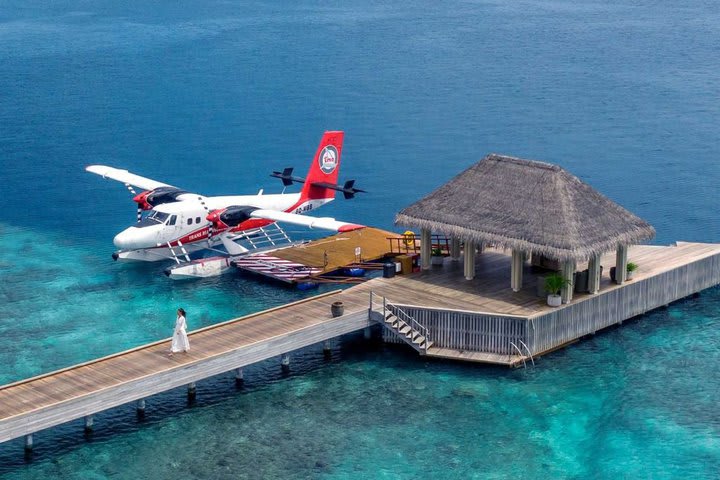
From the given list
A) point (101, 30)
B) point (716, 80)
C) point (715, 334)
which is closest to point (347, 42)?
point (101, 30)

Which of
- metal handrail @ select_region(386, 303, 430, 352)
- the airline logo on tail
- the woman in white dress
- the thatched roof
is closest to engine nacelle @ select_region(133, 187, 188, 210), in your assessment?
the airline logo on tail

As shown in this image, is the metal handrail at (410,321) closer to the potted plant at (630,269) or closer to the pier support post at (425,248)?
the pier support post at (425,248)

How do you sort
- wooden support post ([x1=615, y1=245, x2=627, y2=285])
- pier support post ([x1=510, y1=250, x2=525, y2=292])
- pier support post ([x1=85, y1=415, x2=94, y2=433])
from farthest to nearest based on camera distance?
wooden support post ([x1=615, y1=245, x2=627, y2=285]) → pier support post ([x1=510, y1=250, x2=525, y2=292]) → pier support post ([x1=85, y1=415, x2=94, y2=433])

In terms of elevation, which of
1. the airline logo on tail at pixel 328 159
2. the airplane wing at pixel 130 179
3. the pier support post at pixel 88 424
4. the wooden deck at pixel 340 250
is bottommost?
the pier support post at pixel 88 424

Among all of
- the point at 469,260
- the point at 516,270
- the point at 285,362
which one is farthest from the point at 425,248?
the point at 285,362

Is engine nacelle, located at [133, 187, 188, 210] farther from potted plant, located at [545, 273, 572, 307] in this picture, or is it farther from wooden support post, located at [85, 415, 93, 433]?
potted plant, located at [545, 273, 572, 307]

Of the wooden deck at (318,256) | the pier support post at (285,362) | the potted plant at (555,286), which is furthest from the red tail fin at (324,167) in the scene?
the potted plant at (555,286)

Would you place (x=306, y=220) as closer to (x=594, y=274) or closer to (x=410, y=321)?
(x=410, y=321)
